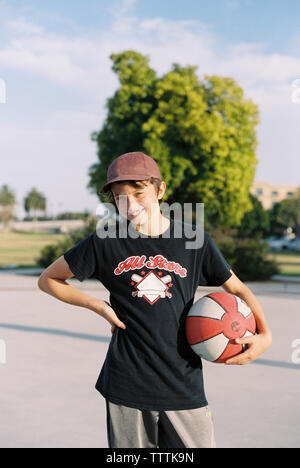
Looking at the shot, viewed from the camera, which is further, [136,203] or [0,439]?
[0,439]

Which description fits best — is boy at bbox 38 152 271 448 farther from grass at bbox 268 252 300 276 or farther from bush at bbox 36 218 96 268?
bush at bbox 36 218 96 268

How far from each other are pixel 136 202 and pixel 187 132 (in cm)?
2065

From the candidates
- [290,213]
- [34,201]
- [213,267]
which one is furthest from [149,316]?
[34,201]

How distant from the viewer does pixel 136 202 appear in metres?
2.77

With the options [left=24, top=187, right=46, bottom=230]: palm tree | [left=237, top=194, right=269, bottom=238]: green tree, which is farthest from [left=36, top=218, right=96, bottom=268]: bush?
[left=24, top=187, right=46, bottom=230]: palm tree

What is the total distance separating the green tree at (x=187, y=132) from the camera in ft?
74.6

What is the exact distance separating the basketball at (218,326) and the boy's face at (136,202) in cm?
A: 52

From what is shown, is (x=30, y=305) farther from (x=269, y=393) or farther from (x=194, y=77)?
(x=194, y=77)

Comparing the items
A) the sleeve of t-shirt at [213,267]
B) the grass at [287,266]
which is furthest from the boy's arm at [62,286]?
the grass at [287,266]

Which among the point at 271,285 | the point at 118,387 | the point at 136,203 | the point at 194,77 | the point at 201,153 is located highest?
the point at 194,77
